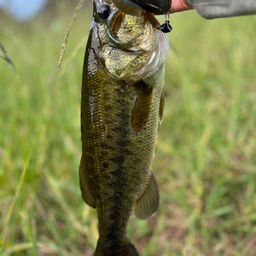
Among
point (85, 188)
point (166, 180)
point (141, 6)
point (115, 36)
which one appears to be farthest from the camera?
point (166, 180)

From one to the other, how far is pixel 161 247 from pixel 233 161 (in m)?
0.83

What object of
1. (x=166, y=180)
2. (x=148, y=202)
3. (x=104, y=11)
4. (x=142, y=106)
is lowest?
(x=166, y=180)

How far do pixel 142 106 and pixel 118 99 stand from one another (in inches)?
3.8

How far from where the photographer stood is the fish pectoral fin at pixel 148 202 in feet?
3.79

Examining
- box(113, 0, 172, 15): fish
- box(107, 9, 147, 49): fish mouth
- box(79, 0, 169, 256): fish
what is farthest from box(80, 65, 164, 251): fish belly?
box(113, 0, 172, 15): fish

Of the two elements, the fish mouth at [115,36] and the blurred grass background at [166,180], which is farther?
the blurred grass background at [166,180]

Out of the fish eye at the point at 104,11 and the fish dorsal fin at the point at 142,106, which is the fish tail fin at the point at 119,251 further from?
the fish eye at the point at 104,11

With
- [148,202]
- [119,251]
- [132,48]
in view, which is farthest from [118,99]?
[119,251]

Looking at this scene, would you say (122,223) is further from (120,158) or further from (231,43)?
(231,43)

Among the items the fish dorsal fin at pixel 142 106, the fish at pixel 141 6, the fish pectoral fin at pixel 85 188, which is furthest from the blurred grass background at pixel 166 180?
the fish at pixel 141 6

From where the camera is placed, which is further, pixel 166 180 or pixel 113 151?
pixel 166 180

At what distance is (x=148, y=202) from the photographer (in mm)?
1167

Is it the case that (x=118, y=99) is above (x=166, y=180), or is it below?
above

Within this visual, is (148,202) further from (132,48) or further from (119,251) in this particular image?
(132,48)
